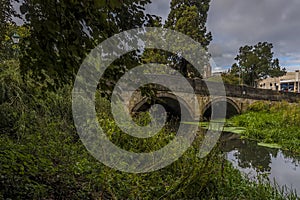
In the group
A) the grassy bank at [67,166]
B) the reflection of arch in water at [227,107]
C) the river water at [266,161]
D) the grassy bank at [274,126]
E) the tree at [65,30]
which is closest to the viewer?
the tree at [65,30]

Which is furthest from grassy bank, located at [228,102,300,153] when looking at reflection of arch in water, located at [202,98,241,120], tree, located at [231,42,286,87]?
tree, located at [231,42,286,87]

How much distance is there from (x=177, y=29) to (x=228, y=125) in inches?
285

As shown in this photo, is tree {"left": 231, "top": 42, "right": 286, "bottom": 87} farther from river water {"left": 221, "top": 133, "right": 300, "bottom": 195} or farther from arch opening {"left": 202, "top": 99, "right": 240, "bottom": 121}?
river water {"left": 221, "top": 133, "right": 300, "bottom": 195}

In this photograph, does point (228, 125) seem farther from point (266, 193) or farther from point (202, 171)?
point (202, 171)

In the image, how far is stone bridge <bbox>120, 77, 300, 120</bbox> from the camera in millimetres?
11697

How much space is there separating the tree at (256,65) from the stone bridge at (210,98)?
573 inches

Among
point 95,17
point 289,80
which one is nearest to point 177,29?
point 95,17

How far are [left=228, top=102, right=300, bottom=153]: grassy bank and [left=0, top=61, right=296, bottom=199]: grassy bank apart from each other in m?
5.03

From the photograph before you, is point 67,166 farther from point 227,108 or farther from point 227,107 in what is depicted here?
point 227,108

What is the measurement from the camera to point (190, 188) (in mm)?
2816

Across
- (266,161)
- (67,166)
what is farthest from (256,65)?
(67,166)

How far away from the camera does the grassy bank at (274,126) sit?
8597 mm

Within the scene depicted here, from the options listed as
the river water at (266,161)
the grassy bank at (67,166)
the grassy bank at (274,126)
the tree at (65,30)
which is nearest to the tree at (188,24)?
the grassy bank at (274,126)

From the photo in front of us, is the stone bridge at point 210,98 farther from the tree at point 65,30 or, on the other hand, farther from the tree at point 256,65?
the tree at point 256,65
